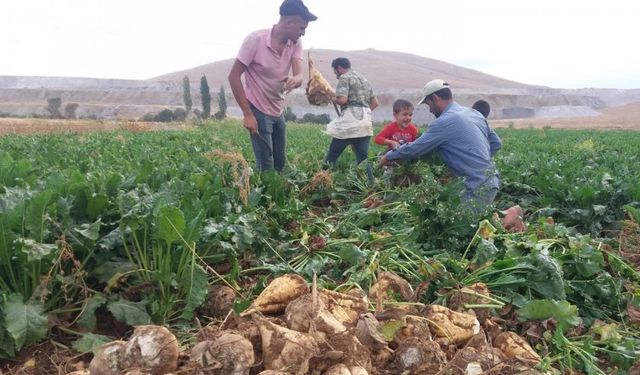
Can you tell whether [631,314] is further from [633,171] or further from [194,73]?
[194,73]

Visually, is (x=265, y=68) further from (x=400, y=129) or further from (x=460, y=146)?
(x=460, y=146)

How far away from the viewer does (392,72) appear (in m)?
117

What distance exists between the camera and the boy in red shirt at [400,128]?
6.47 meters

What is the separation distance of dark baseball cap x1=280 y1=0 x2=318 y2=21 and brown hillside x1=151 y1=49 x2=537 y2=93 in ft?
305

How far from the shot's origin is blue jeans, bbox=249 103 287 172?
18.7 feet

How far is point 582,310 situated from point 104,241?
104 inches

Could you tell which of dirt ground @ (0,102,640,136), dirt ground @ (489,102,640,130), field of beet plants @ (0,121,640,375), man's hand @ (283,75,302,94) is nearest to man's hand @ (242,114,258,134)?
man's hand @ (283,75,302,94)

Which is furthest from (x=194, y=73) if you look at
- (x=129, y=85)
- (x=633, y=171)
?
(x=633, y=171)

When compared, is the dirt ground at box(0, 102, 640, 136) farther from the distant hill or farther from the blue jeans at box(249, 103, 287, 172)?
the blue jeans at box(249, 103, 287, 172)

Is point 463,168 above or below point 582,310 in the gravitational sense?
above

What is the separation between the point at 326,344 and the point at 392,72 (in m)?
119

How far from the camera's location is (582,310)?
10.2ft

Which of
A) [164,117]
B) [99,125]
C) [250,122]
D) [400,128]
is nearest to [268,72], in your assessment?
[250,122]

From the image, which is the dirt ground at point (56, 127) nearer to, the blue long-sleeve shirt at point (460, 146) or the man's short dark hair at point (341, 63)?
the man's short dark hair at point (341, 63)
